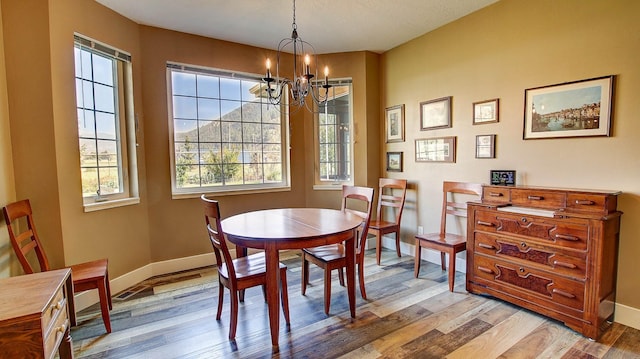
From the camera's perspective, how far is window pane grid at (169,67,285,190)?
341 cm

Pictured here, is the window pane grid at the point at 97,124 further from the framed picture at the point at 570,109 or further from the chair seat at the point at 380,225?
the framed picture at the point at 570,109

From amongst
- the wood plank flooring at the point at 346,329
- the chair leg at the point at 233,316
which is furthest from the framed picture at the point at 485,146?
the chair leg at the point at 233,316

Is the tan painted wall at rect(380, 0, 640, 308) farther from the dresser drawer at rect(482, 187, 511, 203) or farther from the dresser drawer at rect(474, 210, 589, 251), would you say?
the dresser drawer at rect(474, 210, 589, 251)

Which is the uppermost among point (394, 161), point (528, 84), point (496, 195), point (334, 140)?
point (528, 84)

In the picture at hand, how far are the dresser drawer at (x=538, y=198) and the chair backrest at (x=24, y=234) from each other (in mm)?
3478

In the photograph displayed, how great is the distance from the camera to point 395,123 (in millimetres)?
3891

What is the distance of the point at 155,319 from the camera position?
7.76 ft

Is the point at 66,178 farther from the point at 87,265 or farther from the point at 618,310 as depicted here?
the point at 618,310

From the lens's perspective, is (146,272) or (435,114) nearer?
(146,272)

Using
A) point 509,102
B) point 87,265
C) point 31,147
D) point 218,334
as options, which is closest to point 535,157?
point 509,102

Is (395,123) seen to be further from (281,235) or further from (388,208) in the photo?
(281,235)

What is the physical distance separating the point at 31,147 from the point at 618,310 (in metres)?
4.40

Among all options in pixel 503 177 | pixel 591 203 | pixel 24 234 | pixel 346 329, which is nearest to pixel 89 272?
pixel 24 234

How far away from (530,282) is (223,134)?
129 inches
